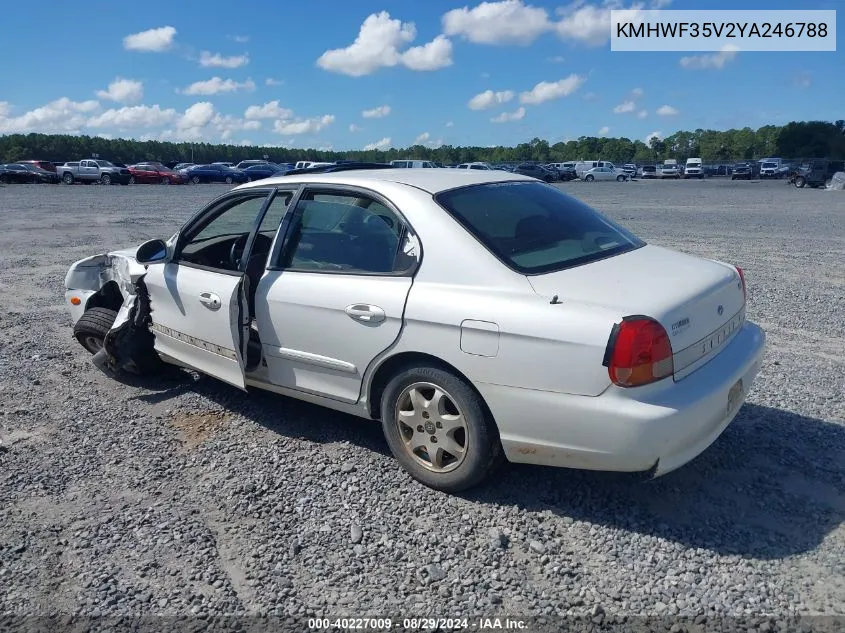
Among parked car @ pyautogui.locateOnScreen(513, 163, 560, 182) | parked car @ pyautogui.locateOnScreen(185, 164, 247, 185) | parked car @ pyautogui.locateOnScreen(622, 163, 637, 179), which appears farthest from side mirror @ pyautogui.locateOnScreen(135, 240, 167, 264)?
parked car @ pyautogui.locateOnScreen(622, 163, 637, 179)

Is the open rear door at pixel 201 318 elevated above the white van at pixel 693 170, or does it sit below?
below

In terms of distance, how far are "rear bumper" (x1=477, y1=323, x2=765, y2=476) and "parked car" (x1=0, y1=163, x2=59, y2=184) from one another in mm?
52355

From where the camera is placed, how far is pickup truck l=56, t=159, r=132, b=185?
4753 centimetres

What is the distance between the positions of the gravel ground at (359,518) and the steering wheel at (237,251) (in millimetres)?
1017

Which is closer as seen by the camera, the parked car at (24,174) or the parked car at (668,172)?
the parked car at (24,174)

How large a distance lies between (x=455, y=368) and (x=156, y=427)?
236 cm

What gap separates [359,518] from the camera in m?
3.44

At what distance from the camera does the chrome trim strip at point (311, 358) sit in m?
3.83

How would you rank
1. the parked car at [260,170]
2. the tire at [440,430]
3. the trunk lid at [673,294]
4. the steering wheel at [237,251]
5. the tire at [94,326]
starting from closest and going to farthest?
the trunk lid at [673,294]
the tire at [440,430]
the steering wheel at [237,251]
the tire at [94,326]
the parked car at [260,170]

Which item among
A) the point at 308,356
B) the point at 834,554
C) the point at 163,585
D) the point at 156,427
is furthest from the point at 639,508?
the point at 156,427

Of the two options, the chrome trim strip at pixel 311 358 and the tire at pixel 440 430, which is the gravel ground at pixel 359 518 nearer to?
the tire at pixel 440 430

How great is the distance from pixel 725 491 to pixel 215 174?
5053 centimetres

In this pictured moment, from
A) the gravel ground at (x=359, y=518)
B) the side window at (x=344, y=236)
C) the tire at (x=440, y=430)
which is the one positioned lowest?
the gravel ground at (x=359, y=518)

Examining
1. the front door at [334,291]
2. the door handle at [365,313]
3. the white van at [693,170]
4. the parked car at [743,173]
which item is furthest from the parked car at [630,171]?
the door handle at [365,313]
